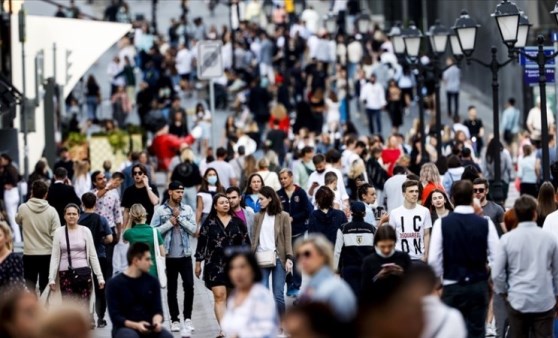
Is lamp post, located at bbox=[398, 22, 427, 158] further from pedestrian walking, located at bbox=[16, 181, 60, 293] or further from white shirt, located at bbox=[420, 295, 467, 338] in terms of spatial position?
white shirt, located at bbox=[420, 295, 467, 338]

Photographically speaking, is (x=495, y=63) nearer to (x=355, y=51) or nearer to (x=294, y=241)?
(x=294, y=241)

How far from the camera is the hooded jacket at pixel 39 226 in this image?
20.0 meters

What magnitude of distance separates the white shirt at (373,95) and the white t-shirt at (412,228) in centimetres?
2482

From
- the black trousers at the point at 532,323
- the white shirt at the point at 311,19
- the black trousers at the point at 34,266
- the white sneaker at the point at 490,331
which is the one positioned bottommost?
the white sneaker at the point at 490,331

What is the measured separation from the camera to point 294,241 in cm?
2211

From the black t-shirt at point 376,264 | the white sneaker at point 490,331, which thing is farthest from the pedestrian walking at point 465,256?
the white sneaker at point 490,331

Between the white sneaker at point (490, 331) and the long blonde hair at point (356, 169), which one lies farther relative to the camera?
the long blonde hair at point (356, 169)

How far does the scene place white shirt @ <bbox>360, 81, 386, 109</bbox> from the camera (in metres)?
42.8

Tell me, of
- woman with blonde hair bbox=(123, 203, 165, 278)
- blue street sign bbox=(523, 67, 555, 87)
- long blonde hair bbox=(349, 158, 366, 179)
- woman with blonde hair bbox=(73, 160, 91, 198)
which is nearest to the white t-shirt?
woman with blonde hair bbox=(123, 203, 165, 278)

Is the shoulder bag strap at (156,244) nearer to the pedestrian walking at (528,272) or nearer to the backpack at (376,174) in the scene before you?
the pedestrian walking at (528,272)

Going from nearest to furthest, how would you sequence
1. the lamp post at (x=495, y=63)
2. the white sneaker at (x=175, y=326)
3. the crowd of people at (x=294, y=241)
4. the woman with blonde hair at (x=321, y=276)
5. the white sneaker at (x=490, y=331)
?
the crowd of people at (x=294, y=241), the woman with blonde hair at (x=321, y=276), the white sneaker at (x=490, y=331), the white sneaker at (x=175, y=326), the lamp post at (x=495, y=63)

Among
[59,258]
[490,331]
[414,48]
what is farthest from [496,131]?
[59,258]

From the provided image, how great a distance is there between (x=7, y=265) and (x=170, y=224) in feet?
14.1

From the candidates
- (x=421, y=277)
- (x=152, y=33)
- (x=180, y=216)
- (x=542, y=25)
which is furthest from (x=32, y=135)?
(x=421, y=277)
